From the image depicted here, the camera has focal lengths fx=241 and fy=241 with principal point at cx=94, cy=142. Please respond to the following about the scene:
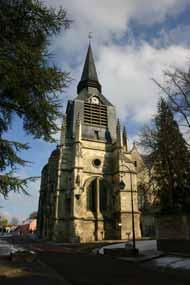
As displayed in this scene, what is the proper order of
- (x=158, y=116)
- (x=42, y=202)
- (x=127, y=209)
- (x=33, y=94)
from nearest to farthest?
1. (x=33, y=94)
2. (x=158, y=116)
3. (x=127, y=209)
4. (x=42, y=202)

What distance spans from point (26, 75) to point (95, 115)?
31429 millimetres

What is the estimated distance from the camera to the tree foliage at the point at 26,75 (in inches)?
266

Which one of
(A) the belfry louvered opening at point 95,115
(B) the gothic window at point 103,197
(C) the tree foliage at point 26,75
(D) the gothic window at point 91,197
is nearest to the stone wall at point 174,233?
(C) the tree foliage at point 26,75

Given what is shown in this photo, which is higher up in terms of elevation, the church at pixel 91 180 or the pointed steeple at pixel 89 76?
the pointed steeple at pixel 89 76

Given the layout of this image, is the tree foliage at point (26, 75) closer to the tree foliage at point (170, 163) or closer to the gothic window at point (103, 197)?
the tree foliage at point (170, 163)

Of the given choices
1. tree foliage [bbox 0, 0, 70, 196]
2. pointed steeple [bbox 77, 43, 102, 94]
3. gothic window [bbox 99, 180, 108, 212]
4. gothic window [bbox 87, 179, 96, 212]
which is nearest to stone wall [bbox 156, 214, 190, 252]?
tree foliage [bbox 0, 0, 70, 196]

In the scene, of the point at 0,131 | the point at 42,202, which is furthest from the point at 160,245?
the point at 42,202

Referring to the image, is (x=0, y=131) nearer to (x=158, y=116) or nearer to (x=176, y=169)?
(x=176, y=169)

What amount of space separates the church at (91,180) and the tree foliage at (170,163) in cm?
962

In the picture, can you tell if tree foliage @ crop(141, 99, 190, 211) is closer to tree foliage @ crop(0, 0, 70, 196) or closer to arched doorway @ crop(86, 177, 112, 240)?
tree foliage @ crop(0, 0, 70, 196)

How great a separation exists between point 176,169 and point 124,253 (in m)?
6.27

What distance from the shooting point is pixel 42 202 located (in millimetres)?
42594

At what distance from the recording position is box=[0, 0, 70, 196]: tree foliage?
6758 mm

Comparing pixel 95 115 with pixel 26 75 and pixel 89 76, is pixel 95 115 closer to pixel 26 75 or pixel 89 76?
pixel 89 76
